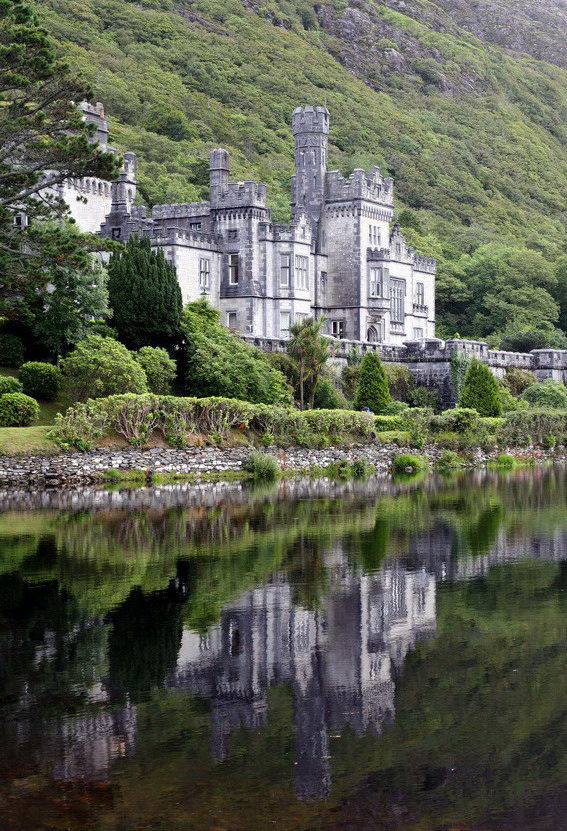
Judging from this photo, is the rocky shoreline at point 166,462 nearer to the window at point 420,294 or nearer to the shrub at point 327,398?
the shrub at point 327,398

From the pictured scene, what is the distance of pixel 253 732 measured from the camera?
14.7 metres

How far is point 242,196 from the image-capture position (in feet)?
226

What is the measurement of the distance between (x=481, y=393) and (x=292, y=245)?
13036mm

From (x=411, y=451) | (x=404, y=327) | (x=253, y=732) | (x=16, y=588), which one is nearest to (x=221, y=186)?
(x=404, y=327)

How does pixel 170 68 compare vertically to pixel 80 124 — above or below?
above

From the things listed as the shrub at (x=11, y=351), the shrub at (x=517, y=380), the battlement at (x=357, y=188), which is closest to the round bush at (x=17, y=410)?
the shrub at (x=11, y=351)

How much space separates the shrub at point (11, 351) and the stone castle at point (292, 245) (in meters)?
13.7

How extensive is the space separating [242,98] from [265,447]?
98313 millimetres

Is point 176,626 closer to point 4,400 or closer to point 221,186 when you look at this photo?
point 4,400

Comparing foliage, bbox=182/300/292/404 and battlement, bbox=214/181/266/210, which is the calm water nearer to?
foliage, bbox=182/300/292/404

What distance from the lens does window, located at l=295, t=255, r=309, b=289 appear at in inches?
2776

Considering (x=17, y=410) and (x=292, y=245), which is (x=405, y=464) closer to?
(x=17, y=410)

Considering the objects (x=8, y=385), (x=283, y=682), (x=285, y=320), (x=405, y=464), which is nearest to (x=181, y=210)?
(x=285, y=320)

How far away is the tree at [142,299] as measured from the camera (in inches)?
2190
